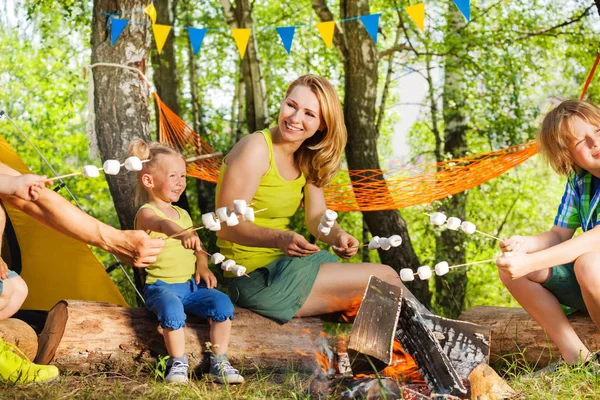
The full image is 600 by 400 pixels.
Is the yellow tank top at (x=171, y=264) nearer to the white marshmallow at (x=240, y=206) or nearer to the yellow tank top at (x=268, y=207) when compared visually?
the yellow tank top at (x=268, y=207)

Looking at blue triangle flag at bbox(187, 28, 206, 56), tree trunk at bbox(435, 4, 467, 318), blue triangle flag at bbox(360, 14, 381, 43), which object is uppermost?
blue triangle flag at bbox(360, 14, 381, 43)

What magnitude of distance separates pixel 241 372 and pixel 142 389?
0.36 metres

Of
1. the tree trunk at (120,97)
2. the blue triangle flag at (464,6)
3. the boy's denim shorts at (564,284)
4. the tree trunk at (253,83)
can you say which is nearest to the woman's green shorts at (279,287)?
the boy's denim shorts at (564,284)

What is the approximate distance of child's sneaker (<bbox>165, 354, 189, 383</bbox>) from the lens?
2.28 m

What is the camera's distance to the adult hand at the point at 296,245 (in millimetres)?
2307

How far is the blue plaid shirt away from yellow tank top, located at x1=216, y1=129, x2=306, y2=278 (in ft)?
3.09

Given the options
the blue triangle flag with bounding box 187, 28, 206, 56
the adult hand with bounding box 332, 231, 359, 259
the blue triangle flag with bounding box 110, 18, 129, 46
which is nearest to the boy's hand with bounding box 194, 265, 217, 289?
the adult hand with bounding box 332, 231, 359, 259

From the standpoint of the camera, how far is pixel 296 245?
2.31m

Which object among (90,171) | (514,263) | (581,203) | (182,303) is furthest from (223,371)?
(581,203)

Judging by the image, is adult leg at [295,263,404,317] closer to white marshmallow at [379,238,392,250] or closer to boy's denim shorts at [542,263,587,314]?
white marshmallow at [379,238,392,250]

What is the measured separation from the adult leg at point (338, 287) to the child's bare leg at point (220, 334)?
0.91ft

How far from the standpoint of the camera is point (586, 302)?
2297 mm

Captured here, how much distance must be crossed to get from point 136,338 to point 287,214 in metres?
0.70

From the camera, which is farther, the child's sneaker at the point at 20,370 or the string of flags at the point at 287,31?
the string of flags at the point at 287,31
